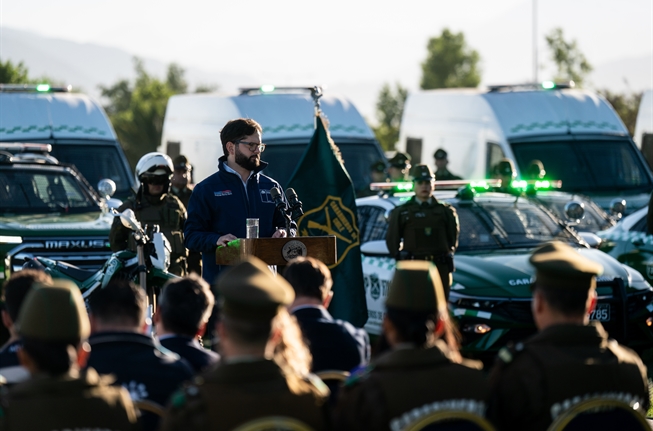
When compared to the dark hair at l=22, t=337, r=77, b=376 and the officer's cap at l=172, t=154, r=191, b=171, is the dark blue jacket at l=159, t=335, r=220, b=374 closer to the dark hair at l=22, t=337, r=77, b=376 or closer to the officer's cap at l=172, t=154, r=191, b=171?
the dark hair at l=22, t=337, r=77, b=376

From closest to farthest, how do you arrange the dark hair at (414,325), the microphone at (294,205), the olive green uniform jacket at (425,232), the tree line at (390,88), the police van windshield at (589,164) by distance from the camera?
1. the dark hair at (414,325)
2. the microphone at (294,205)
3. the olive green uniform jacket at (425,232)
4. the police van windshield at (589,164)
5. the tree line at (390,88)

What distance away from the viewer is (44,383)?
3891 millimetres

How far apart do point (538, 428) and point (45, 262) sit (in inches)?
257

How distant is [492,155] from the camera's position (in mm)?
18516

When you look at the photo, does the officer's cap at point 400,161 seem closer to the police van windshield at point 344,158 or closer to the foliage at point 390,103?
the police van windshield at point 344,158

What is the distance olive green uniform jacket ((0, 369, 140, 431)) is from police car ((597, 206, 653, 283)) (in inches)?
403

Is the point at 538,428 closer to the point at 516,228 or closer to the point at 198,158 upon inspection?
the point at 516,228

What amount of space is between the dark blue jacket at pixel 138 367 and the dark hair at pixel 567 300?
Result: 1.42 meters

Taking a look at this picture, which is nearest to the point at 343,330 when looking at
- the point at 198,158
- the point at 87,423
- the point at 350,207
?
the point at 87,423

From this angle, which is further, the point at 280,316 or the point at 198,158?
the point at 198,158

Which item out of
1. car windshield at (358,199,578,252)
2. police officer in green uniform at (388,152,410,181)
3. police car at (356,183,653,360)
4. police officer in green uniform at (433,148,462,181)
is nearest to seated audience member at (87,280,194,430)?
police car at (356,183,653,360)

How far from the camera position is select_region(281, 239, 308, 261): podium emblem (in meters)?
7.38

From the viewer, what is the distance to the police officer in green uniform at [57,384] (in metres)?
3.87

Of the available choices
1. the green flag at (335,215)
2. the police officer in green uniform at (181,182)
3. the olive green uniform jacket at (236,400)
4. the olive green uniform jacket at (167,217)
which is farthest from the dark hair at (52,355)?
the police officer in green uniform at (181,182)
